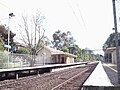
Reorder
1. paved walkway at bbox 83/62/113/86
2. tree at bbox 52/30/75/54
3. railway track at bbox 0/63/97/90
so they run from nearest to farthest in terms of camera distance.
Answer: paved walkway at bbox 83/62/113/86 → railway track at bbox 0/63/97/90 → tree at bbox 52/30/75/54

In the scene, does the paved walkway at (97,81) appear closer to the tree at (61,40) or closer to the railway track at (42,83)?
the railway track at (42,83)

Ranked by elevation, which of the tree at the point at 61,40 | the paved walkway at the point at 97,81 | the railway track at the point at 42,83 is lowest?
the railway track at the point at 42,83

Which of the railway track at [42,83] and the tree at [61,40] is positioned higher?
the tree at [61,40]

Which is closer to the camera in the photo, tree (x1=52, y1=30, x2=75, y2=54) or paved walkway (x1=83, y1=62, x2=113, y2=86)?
paved walkway (x1=83, y1=62, x2=113, y2=86)

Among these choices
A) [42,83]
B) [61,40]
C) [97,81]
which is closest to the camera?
[97,81]

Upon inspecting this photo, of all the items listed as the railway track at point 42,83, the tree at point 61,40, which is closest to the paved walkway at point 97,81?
the railway track at point 42,83

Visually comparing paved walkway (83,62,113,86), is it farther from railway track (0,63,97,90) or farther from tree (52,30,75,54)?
tree (52,30,75,54)

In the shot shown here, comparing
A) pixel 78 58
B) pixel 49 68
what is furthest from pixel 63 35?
pixel 49 68

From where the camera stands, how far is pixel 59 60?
253 feet

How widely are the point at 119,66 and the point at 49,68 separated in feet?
76.0

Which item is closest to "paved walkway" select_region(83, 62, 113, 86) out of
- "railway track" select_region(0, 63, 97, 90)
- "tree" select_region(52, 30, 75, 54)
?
"railway track" select_region(0, 63, 97, 90)

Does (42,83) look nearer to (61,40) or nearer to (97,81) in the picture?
(97,81)

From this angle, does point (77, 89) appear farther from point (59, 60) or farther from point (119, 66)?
point (59, 60)

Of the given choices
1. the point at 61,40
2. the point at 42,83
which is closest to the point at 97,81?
the point at 42,83
